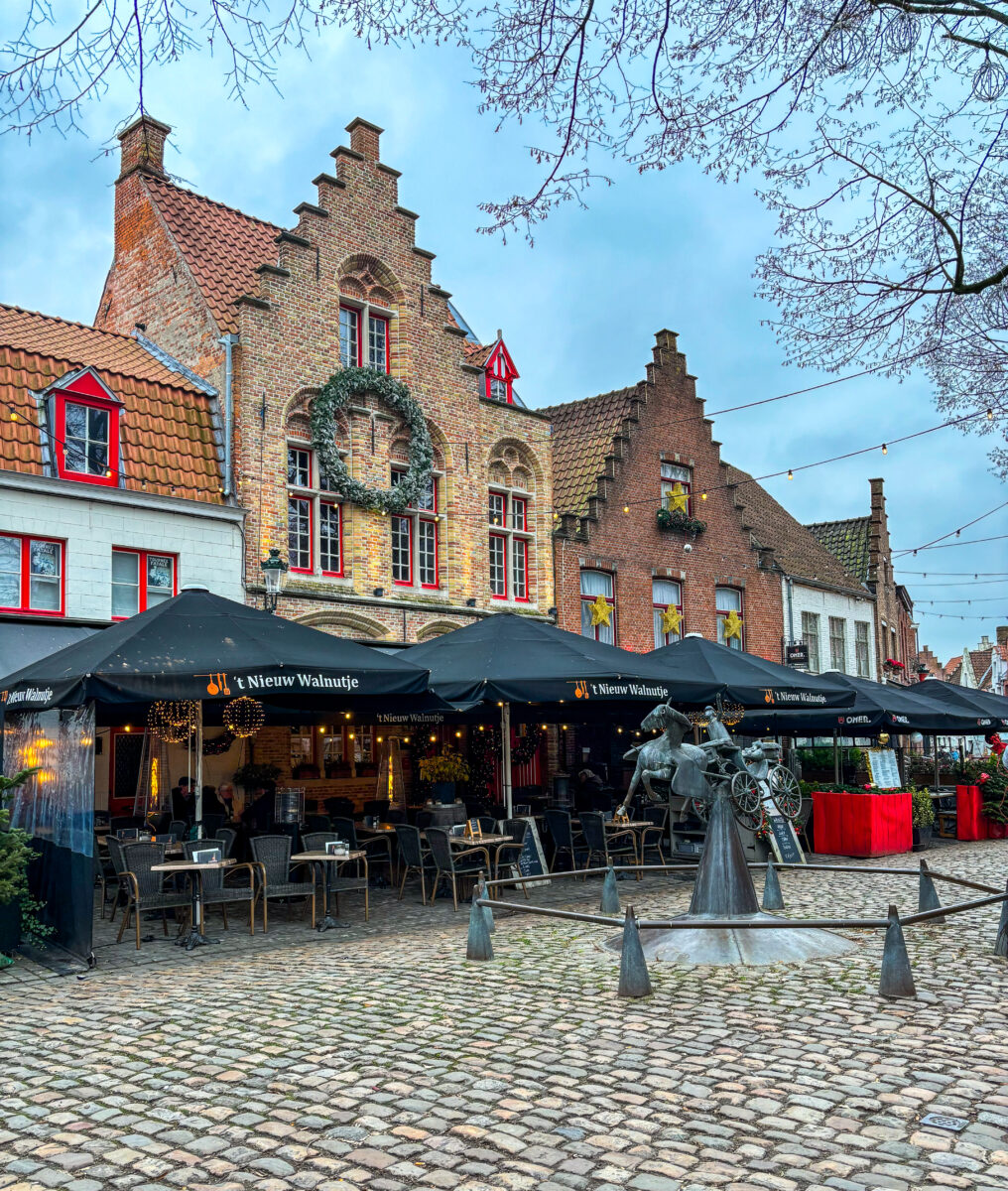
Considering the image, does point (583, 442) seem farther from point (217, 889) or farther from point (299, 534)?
point (217, 889)

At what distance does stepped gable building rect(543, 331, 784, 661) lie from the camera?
23328mm

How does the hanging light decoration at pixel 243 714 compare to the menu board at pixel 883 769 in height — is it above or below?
above

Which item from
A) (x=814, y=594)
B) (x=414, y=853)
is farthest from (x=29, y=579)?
(x=814, y=594)

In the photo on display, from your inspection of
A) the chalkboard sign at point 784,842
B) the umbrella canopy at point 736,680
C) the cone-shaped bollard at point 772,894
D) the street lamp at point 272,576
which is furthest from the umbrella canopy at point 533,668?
the street lamp at point 272,576

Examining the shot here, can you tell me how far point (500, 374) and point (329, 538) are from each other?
6.34m

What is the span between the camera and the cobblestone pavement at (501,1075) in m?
4.54

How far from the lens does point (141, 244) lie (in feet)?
64.3

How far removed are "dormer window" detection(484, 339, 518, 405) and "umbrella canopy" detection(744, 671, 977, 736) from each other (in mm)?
8565

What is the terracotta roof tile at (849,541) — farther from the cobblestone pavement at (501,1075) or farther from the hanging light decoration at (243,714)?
the cobblestone pavement at (501,1075)

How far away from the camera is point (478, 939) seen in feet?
28.9

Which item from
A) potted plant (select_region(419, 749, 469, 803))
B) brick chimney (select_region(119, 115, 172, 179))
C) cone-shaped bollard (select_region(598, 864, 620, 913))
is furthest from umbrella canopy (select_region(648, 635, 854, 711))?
brick chimney (select_region(119, 115, 172, 179))

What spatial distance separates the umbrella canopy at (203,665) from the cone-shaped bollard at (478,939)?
293cm

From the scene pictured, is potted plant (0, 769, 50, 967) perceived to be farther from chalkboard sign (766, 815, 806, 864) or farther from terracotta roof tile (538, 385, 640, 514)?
terracotta roof tile (538, 385, 640, 514)

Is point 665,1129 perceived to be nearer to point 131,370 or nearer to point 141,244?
point 131,370
